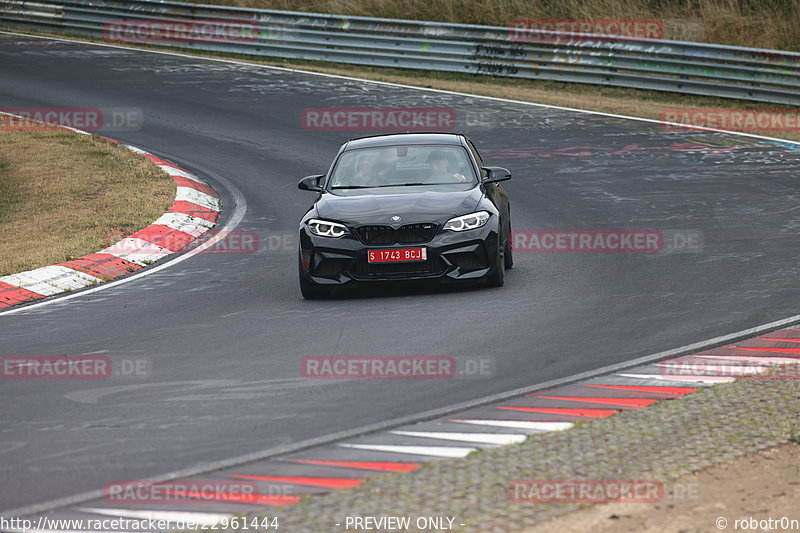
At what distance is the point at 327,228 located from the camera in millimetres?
11250

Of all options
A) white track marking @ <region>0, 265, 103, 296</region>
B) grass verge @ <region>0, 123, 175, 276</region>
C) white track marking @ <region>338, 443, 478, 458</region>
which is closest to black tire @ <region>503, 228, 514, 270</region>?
white track marking @ <region>0, 265, 103, 296</region>

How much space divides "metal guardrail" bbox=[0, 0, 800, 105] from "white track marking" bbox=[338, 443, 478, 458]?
18.4 m

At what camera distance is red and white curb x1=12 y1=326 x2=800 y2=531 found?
5.89 meters

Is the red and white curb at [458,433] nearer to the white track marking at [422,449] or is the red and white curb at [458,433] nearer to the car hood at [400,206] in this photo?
the white track marking at [422,449]

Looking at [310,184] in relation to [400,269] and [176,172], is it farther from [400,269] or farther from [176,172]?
[176,172]

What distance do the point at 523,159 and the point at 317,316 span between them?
9.07m

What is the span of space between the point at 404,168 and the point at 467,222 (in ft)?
4.49

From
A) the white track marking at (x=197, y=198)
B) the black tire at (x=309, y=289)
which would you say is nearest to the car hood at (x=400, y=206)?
the black tire at (x=309, y=289)

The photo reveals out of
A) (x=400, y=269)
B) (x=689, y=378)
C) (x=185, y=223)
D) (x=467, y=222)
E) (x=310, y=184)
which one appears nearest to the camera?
(x=689, y=378)

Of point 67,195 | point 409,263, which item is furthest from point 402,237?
point 67,195

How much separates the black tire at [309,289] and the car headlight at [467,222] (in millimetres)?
1330

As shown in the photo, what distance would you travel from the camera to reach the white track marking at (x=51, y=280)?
12.0 meters

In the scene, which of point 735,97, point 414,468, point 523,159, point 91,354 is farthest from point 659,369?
point 735,97

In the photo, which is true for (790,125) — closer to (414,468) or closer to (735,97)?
(735,97)
